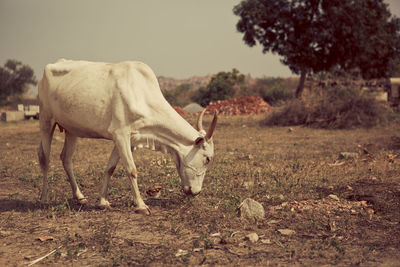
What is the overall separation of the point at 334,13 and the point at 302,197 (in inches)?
572

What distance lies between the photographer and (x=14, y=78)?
3759 centimetres

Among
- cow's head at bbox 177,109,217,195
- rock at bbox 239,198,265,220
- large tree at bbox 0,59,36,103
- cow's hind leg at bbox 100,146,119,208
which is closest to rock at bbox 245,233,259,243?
rock at bbox 239,198,265,220

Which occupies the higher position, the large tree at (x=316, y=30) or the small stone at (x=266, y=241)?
the large tree at (x=316, y=30)

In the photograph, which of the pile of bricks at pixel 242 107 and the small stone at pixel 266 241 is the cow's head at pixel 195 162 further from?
the pile of bricks at pixel 242 107

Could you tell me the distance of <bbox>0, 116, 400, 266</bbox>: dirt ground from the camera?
134 inches

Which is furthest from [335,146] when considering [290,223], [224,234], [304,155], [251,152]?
[224,234]

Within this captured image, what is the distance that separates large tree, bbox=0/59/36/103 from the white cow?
34.8m

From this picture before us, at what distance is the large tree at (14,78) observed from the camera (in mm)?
36219

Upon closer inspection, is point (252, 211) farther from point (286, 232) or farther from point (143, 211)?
point (143, 211)

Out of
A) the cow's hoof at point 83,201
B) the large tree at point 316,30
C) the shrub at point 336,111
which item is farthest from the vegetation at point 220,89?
the cow's hoof at point 83,201

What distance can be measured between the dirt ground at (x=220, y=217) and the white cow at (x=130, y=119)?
19.3 inches

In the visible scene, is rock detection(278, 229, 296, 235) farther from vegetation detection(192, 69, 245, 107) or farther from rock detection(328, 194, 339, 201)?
vegetation detection(192, 69, 245, 107)

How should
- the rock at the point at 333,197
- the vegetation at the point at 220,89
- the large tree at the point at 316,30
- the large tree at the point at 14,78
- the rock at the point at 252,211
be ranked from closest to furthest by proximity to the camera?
the rock at the point at 252,211 → the rock at the point at 333,197 → the large tree at the point at 316,30 → the vegetation at the point at 220,89 → the large tree at the point at 14,78

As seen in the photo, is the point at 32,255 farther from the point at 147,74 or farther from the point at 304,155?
the point at 304,155
